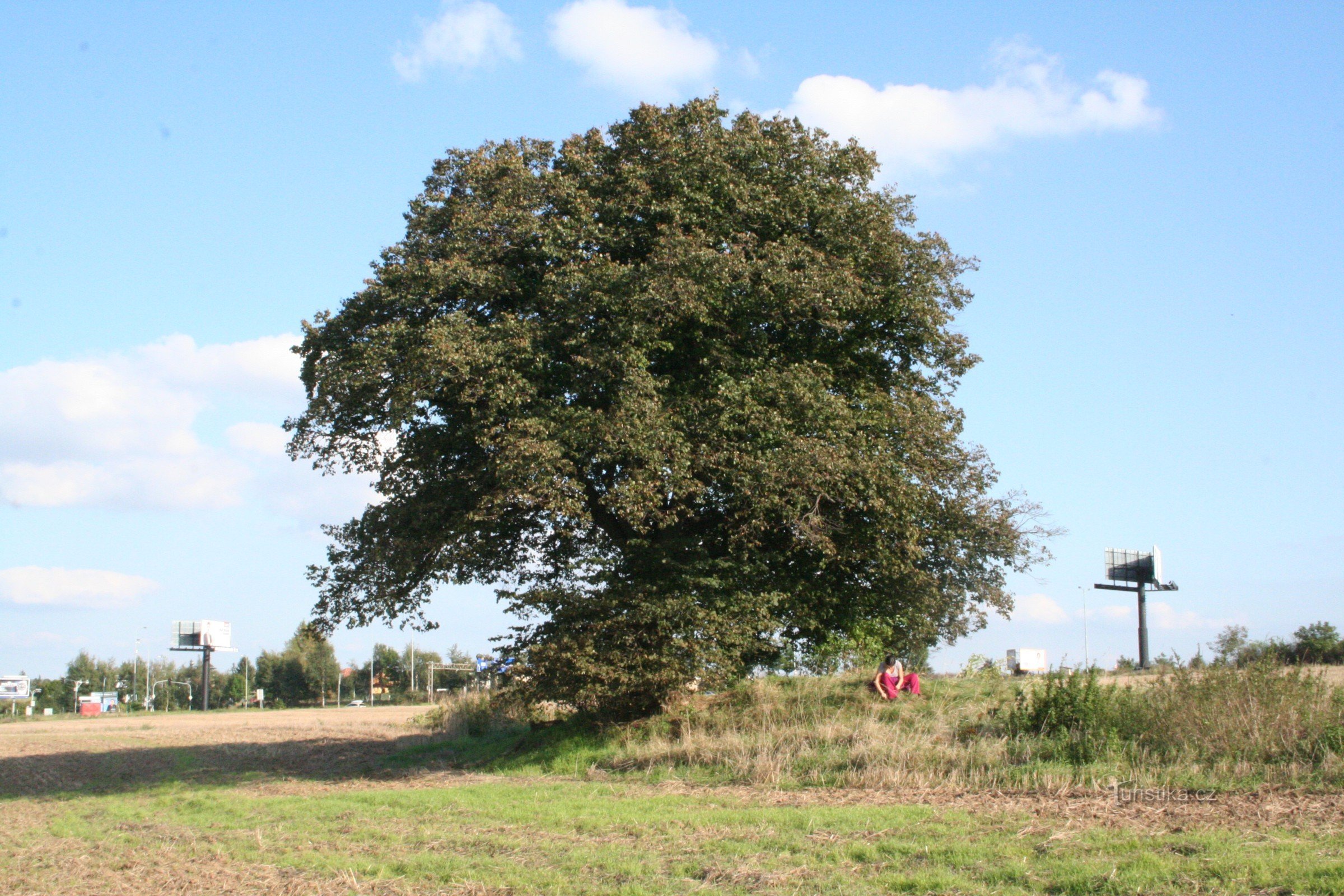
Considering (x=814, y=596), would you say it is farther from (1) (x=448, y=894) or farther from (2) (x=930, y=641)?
(1) (x=448, y=894)

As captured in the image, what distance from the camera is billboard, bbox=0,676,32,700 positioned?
123 meters

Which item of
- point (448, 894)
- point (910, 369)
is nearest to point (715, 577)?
point (910, 369)

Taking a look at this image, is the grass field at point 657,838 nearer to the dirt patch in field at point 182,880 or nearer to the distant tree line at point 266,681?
the dirt patch in field at point 182,880

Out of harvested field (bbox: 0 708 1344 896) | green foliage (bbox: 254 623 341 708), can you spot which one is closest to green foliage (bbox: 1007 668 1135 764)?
harvested field (bbox: 0 708 1344 896)

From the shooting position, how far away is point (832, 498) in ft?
60.0

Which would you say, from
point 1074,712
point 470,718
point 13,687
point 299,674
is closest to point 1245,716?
point 1074,712

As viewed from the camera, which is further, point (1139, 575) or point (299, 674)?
point (299, 674)

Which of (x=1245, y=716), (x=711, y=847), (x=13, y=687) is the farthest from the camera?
(x=13, y=687)

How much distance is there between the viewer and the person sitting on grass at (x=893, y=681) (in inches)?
741

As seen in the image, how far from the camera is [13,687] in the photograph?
123312 mm

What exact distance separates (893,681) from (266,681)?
126 meters

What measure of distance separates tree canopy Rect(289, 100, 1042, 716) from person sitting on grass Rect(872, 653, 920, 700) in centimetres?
160

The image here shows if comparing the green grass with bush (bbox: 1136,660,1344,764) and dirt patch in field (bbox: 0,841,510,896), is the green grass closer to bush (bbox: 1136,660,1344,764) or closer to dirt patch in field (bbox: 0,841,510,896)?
dirt patch in field (bbox: 0,841,510,896)

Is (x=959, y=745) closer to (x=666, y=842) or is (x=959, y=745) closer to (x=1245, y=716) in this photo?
(x=1245, y=716)
